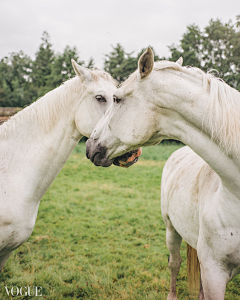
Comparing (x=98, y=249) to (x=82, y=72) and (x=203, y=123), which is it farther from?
(x=203, y=123)

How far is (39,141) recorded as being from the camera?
89.5 inches

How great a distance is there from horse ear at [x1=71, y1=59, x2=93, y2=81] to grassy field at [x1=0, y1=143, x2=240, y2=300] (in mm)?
2683

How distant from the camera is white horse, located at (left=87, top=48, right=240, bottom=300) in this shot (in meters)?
1.34

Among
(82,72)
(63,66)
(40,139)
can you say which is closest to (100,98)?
(82,72)

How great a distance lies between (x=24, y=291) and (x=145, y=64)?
3.26 metres

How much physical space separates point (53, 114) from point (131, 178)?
272 inches

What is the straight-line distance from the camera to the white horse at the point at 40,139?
2109 millimetres

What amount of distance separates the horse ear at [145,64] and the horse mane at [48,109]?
3.75ft

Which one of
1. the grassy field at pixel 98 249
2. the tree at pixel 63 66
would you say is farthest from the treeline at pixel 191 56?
the grassy field at pixel 98 249

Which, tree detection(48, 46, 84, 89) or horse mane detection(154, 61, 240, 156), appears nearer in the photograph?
horse mane detection(154, 61, 240, 156)

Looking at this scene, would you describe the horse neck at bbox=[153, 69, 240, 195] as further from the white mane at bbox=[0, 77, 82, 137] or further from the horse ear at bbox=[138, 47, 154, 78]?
the white mane at bbox=[0, 77, 82, 137]

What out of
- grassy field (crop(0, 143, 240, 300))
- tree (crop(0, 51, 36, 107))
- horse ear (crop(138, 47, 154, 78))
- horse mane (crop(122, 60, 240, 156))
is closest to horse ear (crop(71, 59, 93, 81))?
horse ear (crop(138, 47, 154, 78))

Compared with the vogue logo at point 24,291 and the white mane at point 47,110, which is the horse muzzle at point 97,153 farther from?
the vogue logo at point 24,291

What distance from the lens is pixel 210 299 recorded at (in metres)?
1.60
